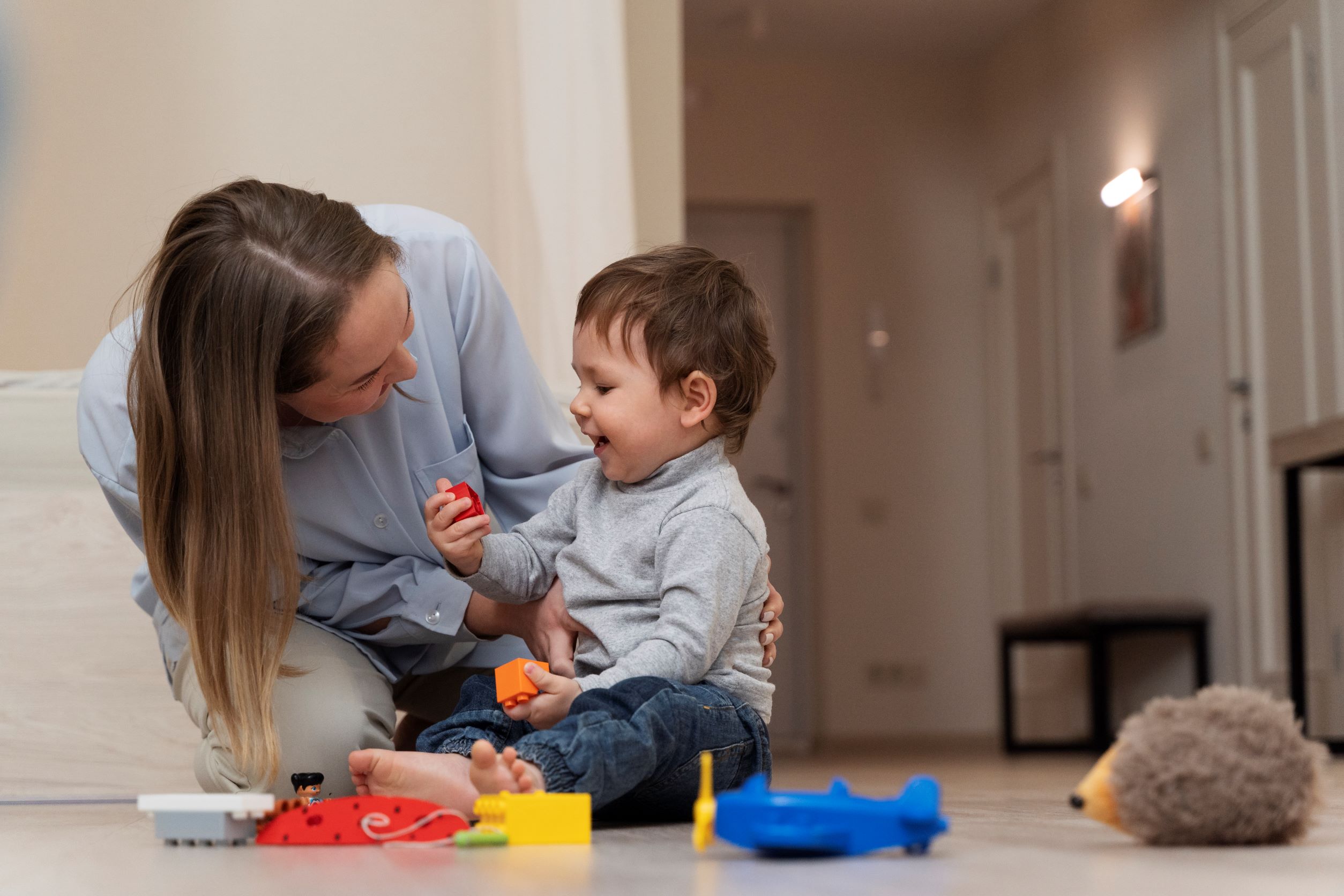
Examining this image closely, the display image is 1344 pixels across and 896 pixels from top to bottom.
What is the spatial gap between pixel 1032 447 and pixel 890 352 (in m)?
0.83

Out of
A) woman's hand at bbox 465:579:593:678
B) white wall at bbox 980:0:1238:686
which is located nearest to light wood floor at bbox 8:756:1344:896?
woman's hand at bbox 465:579:593:678

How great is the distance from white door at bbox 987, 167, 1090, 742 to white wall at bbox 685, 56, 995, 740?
0.18 meters

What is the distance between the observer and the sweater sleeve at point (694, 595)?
1231mm

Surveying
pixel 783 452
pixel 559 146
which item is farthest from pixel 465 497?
pixel 783 452

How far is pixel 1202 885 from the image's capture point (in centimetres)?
78

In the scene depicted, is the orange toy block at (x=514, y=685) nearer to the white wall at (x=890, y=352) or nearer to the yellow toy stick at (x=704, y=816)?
the yellow toy stick at (x=704, y=816)

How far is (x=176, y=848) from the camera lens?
43.1 inches

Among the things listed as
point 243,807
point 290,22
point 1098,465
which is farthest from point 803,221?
point 243,807

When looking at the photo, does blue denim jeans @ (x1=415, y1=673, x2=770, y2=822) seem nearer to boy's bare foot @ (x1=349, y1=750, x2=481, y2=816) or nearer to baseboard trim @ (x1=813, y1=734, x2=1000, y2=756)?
boy's bare foot @ (x1=349, y1=750, x2=481, y2=816)

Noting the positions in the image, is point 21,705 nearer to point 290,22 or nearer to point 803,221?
point 290,22

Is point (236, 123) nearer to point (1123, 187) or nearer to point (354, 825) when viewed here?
point (354, 825)

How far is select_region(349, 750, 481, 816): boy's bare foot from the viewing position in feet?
3.83

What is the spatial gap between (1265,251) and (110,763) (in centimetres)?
362

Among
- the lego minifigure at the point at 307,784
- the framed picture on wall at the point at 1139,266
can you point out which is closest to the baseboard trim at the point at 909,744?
the framed picture on wall at the point at 1139,266
